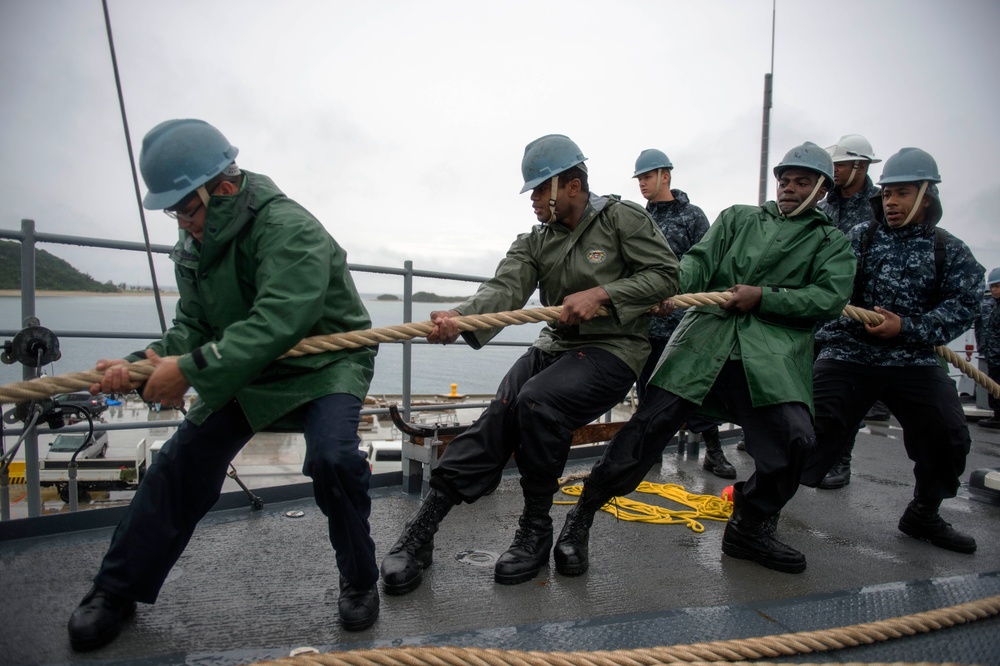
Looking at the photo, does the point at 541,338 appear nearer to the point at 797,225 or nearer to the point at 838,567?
the point at 797,225

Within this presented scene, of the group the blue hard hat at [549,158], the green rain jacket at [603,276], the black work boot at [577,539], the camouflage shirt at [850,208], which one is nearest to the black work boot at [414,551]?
the black work boot at [577,539]

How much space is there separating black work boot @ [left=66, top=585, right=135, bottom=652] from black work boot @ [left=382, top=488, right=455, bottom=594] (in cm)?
83

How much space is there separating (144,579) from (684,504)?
259 cm

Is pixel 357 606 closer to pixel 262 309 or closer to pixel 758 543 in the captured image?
pixel 262 309

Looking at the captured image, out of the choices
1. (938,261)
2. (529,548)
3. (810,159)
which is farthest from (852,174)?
(529,548)

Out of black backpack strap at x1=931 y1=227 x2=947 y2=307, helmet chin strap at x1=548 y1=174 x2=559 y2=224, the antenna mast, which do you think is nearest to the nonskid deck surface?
black backpack strap at x1=931 y1=227 x2=947 y2=307

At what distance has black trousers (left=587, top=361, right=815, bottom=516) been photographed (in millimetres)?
2694

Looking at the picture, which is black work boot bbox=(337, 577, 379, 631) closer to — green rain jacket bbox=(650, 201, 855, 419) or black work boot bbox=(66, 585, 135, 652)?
black work boot bbox=(66, 585, 135, 652)

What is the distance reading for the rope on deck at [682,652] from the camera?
167 cm

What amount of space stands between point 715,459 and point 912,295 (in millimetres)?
1574

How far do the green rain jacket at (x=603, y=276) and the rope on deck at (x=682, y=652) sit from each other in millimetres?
1181

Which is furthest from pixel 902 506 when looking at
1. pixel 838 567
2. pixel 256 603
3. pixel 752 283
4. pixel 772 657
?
pixel 256 603

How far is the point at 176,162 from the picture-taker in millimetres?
2076

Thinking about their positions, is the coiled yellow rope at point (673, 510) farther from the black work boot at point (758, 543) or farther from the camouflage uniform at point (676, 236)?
the camouflage uniform at point (676, 236)
